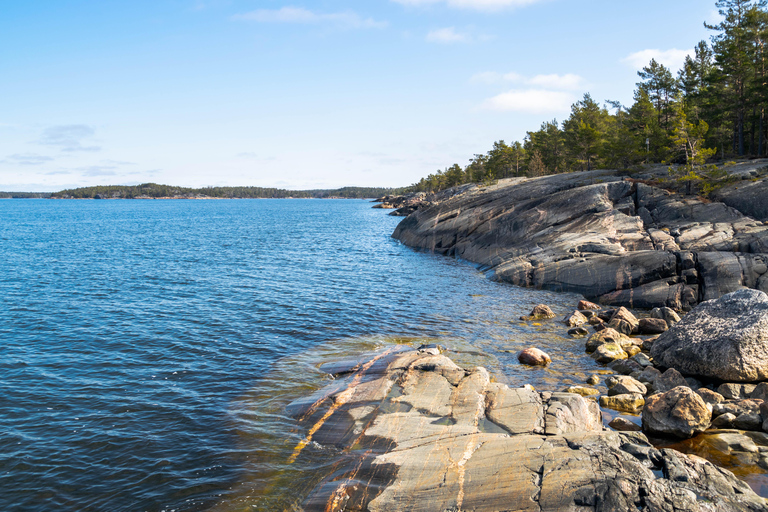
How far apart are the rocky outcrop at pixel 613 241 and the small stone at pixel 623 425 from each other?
1738cm

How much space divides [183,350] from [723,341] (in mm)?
22421

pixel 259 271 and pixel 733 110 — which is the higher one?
pixel 733 110

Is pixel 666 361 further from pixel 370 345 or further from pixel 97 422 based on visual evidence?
pixel 97 422

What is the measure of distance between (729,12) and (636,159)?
1844cm

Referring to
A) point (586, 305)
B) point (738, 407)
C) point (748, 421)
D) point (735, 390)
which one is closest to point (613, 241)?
point (586, 305)

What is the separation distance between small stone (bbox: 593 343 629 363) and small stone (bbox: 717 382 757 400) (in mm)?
4438

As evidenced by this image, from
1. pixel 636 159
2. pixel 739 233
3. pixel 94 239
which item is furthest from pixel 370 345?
pixel 94 239

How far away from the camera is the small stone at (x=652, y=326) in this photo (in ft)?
74.4

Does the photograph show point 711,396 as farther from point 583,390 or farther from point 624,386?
point 583,390

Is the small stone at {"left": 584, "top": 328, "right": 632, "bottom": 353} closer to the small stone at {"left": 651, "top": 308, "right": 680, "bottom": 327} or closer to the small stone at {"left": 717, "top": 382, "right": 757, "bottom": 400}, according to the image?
the small stone at {"left": 651, "top": 308, "right": 680, "bottom": 327}

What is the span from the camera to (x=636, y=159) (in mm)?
55750

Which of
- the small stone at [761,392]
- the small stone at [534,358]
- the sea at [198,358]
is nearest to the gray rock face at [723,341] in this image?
the small stone at [761,392]

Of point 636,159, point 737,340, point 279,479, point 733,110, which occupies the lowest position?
point 279,479

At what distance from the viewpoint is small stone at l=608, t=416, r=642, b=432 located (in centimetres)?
1294
